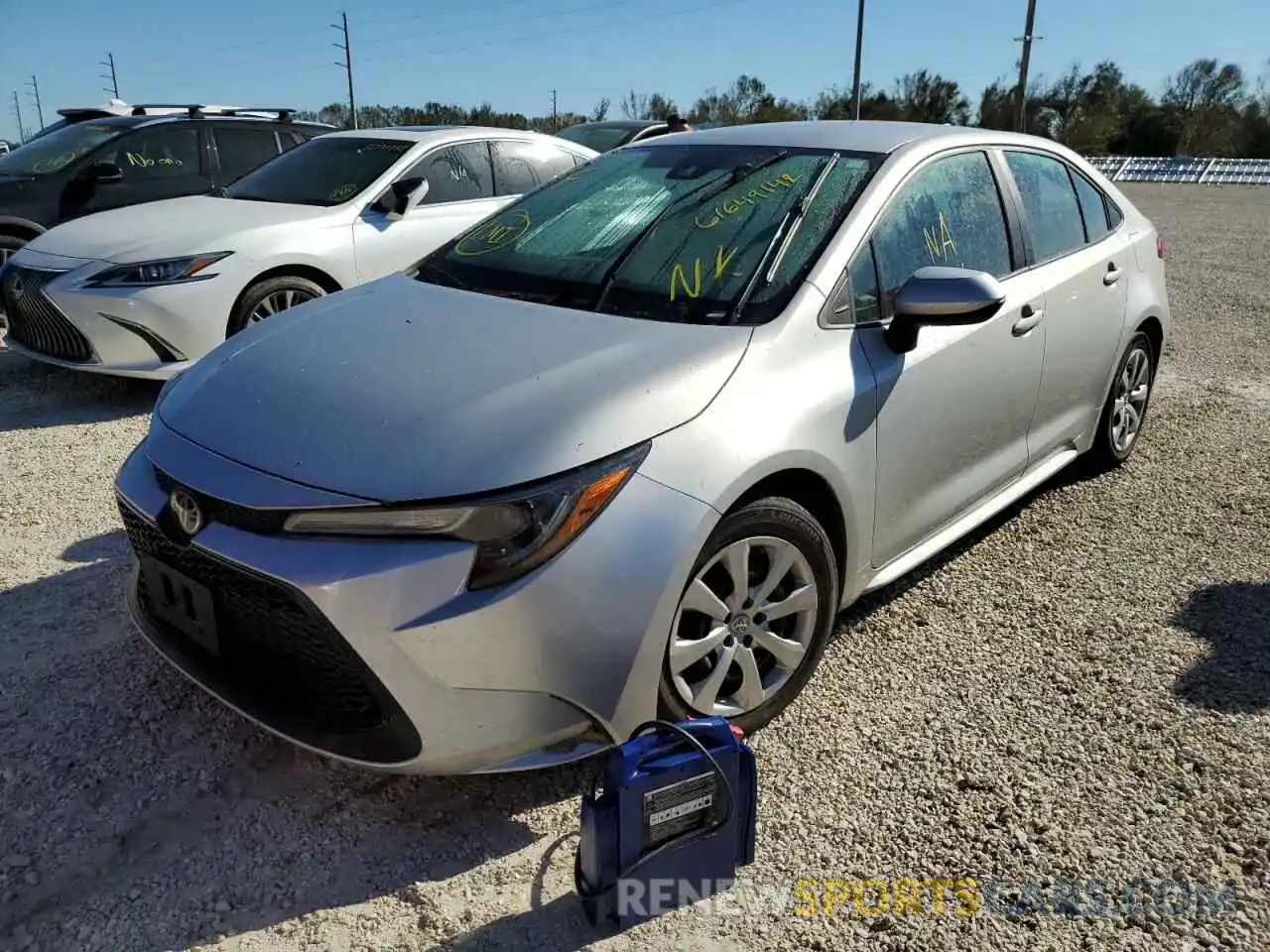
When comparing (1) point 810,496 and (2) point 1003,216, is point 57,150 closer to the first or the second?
(2) point 1003,216

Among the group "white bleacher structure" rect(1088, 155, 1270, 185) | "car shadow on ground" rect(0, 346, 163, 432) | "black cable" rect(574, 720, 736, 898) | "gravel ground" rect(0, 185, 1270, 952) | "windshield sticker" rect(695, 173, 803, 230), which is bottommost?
"white bleacher structure" rect(1088, 155, 1270, 185)

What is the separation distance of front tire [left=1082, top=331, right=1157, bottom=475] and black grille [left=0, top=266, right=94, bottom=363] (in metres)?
5.18

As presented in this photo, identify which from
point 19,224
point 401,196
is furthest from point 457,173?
point 19,224

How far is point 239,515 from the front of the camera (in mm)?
2215

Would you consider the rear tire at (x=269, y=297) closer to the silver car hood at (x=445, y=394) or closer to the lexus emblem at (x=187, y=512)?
the silver car hood at (x=445, y=394)

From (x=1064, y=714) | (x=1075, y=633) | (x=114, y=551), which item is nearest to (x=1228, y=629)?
(x=1075, y=633)

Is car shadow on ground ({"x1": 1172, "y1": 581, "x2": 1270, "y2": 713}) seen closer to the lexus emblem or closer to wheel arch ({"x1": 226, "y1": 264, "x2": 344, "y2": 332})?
the lexus emblem

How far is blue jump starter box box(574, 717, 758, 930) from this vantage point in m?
2.04

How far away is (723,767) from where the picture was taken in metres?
2.14

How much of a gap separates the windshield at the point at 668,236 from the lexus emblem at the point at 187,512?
3.80 feet

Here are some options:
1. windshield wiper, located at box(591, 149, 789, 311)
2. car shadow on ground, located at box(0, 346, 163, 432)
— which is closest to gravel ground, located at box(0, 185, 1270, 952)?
windshield wiper, located at box(591, 149, 789, 311)

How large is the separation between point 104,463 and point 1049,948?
453 centimetres

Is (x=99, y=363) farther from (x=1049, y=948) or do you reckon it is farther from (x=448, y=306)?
(x=1049, y=948)

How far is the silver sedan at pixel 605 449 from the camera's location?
212cm
